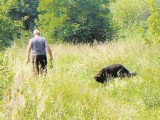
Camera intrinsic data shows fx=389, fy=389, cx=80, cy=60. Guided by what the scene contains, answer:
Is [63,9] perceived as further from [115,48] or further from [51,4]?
[115,48]

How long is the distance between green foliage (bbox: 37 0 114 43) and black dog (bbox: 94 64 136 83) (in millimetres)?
12389

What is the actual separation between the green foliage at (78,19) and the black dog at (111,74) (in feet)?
40.6

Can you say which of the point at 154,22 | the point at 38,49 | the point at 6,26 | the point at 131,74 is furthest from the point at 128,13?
the point at 38,49

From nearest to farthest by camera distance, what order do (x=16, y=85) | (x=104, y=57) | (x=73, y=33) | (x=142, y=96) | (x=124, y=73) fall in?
(x=16, y=85)
(x=142, y=96)
(x=124, y=73)
(x=104, y=57)
(x=73, y=33)

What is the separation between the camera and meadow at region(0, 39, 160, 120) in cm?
540

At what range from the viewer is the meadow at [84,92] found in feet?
17.7

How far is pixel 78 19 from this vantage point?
82.3 feet

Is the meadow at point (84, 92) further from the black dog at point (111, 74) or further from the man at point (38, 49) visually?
the man at point (38, 49)

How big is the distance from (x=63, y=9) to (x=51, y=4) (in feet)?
3.00

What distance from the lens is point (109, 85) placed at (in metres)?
11.4

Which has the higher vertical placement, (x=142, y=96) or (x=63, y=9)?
(x=63, y=9)

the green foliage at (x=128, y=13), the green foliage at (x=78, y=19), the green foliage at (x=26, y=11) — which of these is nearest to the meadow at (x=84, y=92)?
the green foliage at (x=78, y=19)

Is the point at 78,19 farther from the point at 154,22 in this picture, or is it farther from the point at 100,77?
the point at 154,22

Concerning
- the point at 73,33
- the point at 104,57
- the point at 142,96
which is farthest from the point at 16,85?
the point at 73,33
